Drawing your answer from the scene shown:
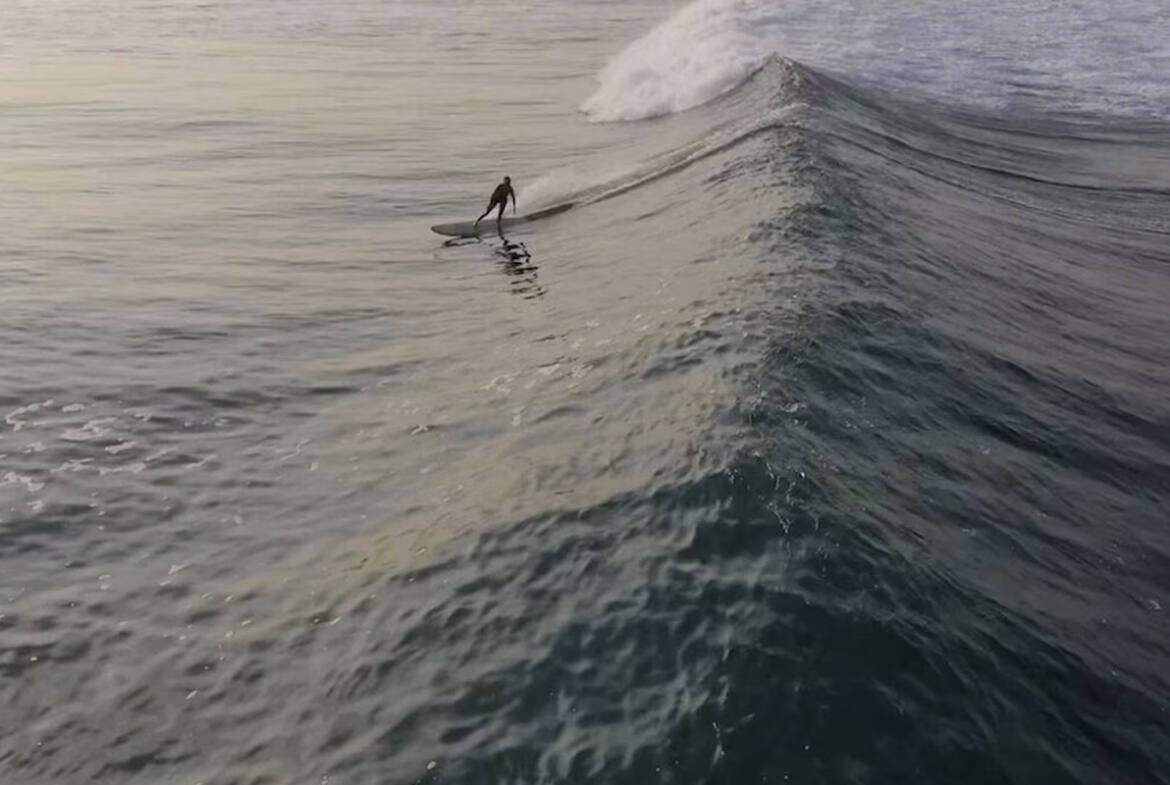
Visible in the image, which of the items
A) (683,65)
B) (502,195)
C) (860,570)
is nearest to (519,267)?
(502,195)

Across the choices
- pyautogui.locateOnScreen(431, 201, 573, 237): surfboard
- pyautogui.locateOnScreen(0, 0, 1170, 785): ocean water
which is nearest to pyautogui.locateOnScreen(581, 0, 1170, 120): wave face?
pyautogui.locateOnScreen(0, 0, 1170, 785): ocean water

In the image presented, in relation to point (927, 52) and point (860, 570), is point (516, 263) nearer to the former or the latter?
point (860, 570)

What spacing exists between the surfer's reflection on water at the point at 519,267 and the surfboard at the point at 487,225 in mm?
325

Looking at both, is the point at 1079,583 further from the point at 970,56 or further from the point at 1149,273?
the point at 970,56

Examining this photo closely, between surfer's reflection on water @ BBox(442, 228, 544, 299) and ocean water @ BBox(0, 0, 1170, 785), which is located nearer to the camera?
ocean water @ BBox(0, 0, 1170, 785)

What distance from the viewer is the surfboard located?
19.1 m

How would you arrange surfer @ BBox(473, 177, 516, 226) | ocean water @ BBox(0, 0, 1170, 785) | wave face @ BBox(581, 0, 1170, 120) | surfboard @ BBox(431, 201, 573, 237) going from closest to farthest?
1. ocean water @ BBox(0, 0, 1170, 785)
2. surfer @ BBox(473, 177, 516, 226)
3. surfboard @ BBox(431, 201, 573, 237)
4. wave face @ BBox(581, 0, 1170, 120)

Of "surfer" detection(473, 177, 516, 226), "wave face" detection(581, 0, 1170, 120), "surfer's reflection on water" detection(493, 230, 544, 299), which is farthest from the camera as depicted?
"wave face" detection(581, 0, 1170, 120)

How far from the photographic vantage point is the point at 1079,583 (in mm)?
7859

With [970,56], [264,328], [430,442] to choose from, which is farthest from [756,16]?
[430,442]

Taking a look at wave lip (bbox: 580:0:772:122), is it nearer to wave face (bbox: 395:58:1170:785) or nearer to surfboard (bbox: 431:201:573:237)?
surfboard (bbox: 431:201:573:237)

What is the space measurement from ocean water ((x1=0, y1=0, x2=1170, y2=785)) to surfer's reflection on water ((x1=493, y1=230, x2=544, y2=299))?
3.8 inches

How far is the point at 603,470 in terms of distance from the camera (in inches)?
360

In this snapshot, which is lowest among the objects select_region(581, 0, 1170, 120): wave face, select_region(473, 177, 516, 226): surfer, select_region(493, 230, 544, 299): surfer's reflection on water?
select_region(581, 0, 1170, 120): wave face
